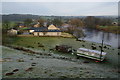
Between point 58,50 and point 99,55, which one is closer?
point 99,55

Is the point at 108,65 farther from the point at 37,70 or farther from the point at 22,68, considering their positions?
the point at 22,68

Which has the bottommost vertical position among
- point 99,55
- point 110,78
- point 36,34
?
point 110,78

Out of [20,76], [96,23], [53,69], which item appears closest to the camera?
[20,76]

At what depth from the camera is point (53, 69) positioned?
905 centimetres

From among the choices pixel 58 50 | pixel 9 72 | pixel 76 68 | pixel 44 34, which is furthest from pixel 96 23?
pixel 9 72

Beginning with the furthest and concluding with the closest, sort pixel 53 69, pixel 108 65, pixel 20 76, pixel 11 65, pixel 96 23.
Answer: pixel 96 23
pixel 108 65
pixel 11 65
pixel 53 69
pixel 20 76

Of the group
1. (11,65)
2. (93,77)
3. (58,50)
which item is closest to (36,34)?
(58,50)

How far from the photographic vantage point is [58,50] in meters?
14.6

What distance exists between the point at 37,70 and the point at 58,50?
6.26 meters

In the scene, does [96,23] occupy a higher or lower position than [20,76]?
higher

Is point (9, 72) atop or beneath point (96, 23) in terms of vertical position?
beneath

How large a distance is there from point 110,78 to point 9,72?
794 centimetres

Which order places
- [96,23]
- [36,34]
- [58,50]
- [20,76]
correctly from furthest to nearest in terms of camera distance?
[96,23], [36,34], [58,50], [20,76]

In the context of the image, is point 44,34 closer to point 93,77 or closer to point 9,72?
point 9,72
